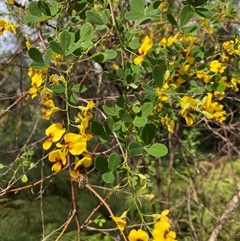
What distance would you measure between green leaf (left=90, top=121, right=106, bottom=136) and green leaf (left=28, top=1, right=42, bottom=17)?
24 centimetres

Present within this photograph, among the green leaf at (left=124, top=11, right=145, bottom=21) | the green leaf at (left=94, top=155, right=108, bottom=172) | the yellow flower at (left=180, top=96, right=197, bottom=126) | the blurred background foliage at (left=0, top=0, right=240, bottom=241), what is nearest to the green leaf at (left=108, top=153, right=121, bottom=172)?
the green leaf at (left=94, top=155, right=108, bottom=172)

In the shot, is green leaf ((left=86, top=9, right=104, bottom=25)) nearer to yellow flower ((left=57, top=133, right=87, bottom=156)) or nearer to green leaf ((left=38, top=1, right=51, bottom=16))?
green leaf ((left=38, top=1, right=51, bottom=16))

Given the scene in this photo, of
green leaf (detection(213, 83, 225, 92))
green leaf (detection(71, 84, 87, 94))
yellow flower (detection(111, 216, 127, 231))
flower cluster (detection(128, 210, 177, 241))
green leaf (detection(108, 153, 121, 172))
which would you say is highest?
green leaf (detection(71, 84, 87, 94))

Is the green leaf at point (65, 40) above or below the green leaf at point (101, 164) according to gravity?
above

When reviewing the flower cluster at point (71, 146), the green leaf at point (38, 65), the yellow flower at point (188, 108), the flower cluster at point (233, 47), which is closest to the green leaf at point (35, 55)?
the green leaf at point (38, 65)

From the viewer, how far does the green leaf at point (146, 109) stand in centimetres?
59

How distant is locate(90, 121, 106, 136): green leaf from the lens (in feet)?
1.81

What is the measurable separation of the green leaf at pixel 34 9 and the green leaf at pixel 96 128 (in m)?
0.24

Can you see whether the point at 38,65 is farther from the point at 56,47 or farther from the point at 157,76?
the point at 157,76

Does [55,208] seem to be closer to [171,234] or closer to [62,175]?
[62,175]

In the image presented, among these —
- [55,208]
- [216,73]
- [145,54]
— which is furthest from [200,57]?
[55,208]

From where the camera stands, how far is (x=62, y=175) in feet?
11.4

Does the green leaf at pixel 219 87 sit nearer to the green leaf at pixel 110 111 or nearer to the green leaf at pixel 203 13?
the green leaf at pixel 203 13

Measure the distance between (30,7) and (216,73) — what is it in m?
0.40
